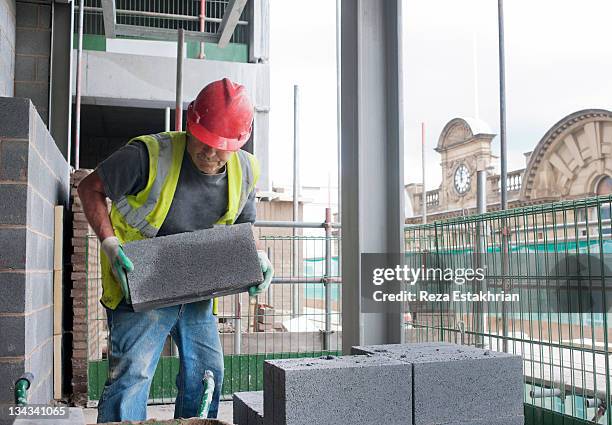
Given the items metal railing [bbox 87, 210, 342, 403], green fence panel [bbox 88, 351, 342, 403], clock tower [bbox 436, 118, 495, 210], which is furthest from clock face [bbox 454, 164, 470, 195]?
green fence panel [bbox 88, 351, 342, 403]

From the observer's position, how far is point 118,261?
2.99 metres

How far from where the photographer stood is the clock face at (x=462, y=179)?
1647 inches

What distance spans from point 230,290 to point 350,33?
180 cm

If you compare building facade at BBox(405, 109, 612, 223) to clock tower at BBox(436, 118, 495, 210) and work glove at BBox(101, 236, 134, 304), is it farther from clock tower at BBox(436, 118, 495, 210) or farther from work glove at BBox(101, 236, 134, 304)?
work glove at BBox(101, 236, 134, 304)

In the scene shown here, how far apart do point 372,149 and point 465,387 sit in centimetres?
155

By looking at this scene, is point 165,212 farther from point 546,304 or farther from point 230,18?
point 230,18

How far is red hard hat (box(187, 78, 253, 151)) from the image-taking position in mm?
3047

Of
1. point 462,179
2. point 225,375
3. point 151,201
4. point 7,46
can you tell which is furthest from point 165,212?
point 462,179

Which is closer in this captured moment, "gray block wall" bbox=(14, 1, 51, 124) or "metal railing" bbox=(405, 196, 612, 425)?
"metal railing" bbox=(405, 196, 612, 425)

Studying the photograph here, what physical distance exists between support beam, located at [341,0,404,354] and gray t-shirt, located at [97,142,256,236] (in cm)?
91

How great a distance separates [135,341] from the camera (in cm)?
309

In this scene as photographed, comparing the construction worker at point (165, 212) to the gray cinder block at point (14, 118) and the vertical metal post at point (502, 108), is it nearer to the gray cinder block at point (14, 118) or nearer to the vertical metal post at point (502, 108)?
the gray cinder block at point (14, 118)

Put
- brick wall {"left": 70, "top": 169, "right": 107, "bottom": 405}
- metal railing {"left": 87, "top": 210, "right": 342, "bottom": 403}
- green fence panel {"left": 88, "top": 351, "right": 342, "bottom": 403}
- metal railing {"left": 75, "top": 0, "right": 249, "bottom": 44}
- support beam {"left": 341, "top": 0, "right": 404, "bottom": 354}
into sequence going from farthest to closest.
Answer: metal railing {"left": 75, "top": 0, "right": 249, "bottom": 44}, metal railing {"left": 87, "top": 210, "right": 342, "bottom": 403}, green fence panel {"left": 88, "top": 351, "right": 342, "bottom": 403}, brick wall {"left": 70, "top": 169, "right": 107, "bottom": 405}, support beam {"left": 341, "top": 0, "right": 404, "bottom": 354}

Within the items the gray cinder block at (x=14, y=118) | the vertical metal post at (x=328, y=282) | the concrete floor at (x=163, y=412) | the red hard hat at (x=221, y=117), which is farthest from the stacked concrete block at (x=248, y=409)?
A: the vertical metal post at (x=328, y=282)
